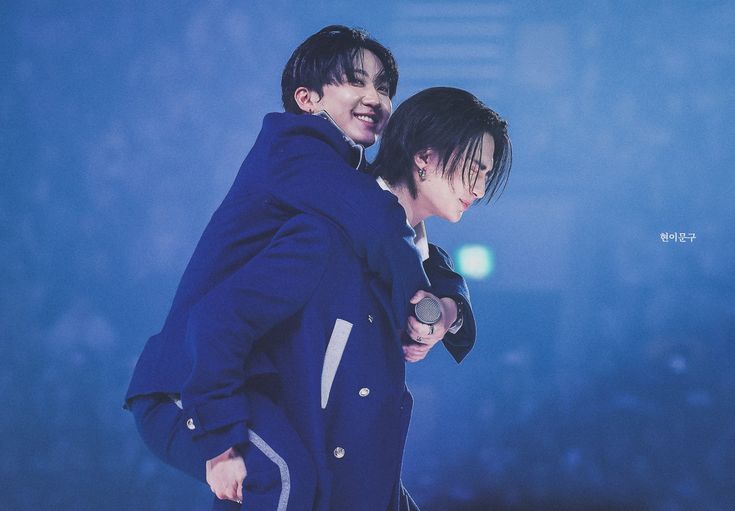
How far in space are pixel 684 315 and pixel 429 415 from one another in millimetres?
1032

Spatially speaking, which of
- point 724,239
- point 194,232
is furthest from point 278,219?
point 724,239

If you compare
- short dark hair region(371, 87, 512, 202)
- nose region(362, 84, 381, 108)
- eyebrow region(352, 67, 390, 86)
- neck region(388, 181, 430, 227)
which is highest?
eyebrow region(352, 67, 390, 86)

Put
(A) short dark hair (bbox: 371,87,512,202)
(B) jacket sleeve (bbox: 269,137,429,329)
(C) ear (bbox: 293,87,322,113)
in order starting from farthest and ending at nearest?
(C) ear (bbox: 293,87,322,113) < (A) short dark hair (bbox: 371,87,512,202) < (B) jacket sleeve (bbox: 269,137,429,329)

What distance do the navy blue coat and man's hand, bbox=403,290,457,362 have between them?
38mm

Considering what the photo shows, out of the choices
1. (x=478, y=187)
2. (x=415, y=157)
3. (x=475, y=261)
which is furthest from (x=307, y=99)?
(x=475, y=261)

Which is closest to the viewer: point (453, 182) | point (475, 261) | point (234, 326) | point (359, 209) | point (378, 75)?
point (234, 326)

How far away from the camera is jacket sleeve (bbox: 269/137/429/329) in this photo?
2.98 ft

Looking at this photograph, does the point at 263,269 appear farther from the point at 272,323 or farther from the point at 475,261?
the point at 475,261

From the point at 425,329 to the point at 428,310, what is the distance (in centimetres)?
3

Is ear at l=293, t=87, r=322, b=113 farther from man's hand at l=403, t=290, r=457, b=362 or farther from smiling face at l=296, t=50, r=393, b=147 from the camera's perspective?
man's hand at l=403, t=290, r=457, b=362

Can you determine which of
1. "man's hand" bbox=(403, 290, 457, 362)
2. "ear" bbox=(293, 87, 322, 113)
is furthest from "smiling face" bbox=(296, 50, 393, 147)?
"man's hand" bbox=(403, 290, 457, 362)

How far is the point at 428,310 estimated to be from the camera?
101 centimetres

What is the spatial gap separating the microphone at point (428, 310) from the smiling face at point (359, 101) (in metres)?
0.37

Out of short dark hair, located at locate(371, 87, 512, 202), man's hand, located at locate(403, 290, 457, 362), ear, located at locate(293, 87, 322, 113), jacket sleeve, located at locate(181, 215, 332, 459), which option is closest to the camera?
jacket sleeve, located at locate(181, 215, 332, 459)
